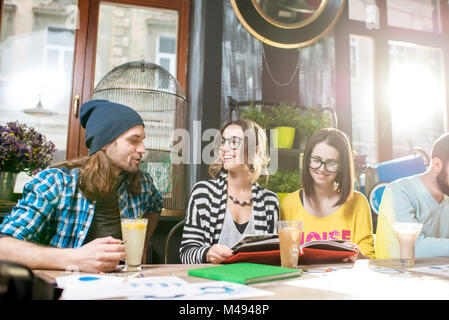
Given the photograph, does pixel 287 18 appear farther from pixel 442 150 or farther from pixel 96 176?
pixel 442 150

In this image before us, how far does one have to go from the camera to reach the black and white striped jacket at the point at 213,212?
1.64 meters

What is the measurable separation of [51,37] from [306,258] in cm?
269

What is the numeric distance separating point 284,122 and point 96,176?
4.64 ft

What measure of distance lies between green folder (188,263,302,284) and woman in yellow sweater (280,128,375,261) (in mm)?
908

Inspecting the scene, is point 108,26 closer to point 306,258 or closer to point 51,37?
point 51,37

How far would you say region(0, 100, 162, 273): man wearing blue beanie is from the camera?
1.13 m

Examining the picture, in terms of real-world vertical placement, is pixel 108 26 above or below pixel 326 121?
above

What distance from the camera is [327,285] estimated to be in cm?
82

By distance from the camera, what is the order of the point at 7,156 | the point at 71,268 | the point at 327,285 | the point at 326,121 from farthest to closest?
the point at 326,121
the point at 7,156
the point at 71,268
the point at 327,285

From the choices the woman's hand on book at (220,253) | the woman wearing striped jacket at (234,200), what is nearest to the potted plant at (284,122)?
the woman wearing striped jacket at (234,200)

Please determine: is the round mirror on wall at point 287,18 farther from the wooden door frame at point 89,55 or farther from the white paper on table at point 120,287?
the wooden door frame at point 89,55

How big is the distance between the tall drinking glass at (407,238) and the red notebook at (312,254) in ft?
0.51
